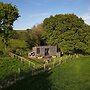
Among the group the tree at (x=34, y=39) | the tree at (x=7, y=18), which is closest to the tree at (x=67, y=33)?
the tree at (x=34, y=39)

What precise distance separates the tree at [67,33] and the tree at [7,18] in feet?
79.0

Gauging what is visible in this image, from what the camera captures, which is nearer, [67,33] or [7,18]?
[7,18]

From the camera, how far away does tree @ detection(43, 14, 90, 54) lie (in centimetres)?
10869

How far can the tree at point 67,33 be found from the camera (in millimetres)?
108688

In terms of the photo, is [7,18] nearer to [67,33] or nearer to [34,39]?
[67,33]

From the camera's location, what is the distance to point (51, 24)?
11288 cm

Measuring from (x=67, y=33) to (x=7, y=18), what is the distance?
88.5 ft

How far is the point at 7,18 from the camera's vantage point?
296 ft

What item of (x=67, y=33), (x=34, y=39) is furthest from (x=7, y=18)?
(x=34, y=39)

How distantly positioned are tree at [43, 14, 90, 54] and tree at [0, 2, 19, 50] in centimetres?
2407

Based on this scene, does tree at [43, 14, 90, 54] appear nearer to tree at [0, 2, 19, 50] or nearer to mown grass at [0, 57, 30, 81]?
tree at [0, 2, 19, 50]

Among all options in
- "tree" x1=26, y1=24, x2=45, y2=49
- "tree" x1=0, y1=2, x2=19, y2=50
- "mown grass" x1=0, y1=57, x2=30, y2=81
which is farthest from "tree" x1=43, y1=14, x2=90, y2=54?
"mown grass" x1=0, y1=57, x2=30, y2=81

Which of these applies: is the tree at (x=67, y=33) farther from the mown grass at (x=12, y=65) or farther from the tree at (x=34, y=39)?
the mown grass at (x=12, y=65)

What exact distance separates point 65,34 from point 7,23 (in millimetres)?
26697
